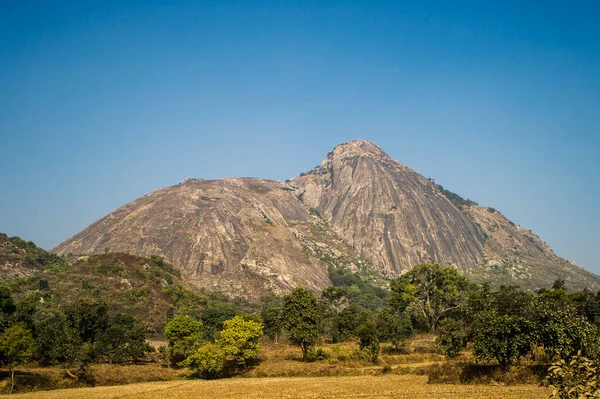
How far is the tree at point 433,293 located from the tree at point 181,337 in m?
55.1

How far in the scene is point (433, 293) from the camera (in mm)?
112562

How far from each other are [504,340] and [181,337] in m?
53.0

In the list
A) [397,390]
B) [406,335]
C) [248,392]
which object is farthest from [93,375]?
[406,335]

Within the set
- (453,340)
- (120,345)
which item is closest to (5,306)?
(120,345)

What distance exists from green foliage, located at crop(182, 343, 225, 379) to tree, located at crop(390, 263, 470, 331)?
58188 millimetres

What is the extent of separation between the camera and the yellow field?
4078cm

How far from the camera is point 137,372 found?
65.2 metres

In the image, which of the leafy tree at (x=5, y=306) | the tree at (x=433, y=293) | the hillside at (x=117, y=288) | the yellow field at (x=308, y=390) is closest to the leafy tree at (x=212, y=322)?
the hillside at (x=117, y=288)

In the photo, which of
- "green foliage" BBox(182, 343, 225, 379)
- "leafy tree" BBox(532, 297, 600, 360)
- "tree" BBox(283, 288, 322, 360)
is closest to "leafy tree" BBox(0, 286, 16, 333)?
"green foliage" BBox(182, 343, 225, 379)

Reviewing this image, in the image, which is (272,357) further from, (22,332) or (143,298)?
(143,298)

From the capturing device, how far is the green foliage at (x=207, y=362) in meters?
63.3

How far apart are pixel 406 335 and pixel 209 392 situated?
2478 inches

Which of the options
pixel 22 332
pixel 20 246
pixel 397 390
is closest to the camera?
pixel 397 390

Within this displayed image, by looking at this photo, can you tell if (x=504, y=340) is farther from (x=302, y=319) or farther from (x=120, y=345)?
(x=120, y=345)
